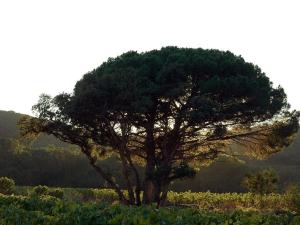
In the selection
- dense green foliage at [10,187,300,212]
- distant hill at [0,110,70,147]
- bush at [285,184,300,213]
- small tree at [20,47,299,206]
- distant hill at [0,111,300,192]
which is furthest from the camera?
distant hill at [0,110,70,147]

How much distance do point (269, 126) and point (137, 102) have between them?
1008cm

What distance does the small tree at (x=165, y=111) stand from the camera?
94.6ft

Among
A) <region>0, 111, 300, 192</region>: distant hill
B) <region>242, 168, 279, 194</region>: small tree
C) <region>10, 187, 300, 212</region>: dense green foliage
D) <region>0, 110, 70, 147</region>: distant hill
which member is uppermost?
<region>0, 110, 70, 147</region>: distant hill

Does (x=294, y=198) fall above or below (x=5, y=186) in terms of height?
below

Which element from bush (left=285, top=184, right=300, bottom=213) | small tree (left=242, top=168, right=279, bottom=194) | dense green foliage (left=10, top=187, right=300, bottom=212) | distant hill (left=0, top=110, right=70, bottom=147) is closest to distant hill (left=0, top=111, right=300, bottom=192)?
dense green foliage (left=10, top=187, right=300, bottom=212)

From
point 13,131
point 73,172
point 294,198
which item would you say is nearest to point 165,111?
point 294,198

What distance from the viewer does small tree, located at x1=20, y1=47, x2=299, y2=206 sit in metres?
28.8

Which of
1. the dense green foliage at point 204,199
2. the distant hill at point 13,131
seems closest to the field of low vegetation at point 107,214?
the dense green foliage at point 204,199

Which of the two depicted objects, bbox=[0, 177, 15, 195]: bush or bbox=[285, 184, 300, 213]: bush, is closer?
bbox=[285, 184, 300, 213]: bush

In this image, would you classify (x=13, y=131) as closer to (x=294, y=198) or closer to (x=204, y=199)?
(x=204, y=199)

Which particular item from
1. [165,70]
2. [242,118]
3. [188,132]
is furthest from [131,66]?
[242,118]

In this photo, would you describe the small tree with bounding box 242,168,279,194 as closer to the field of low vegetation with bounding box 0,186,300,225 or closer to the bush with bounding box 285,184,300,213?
the bush with bounding box 285,184,300,213

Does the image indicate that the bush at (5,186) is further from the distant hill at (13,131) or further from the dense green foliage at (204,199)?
the distant hill at (13,131)

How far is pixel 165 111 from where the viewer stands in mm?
31109
